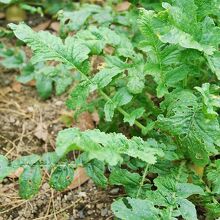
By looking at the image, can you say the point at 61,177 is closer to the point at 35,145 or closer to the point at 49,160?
the point at 49,160

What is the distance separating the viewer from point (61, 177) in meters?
1.83

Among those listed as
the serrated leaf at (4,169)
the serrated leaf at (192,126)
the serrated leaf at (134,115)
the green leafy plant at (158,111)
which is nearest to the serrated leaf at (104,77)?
the green leafy plant at (158,111)

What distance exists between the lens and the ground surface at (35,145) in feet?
6.84

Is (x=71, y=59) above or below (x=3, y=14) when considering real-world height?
above

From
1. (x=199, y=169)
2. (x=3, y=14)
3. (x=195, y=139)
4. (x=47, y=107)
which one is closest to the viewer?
(x=195, y=139)

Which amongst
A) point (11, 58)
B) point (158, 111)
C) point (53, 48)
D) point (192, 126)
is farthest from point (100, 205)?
point (11, 58)

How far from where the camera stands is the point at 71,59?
1962 millimetres

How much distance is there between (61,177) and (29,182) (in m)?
0.12

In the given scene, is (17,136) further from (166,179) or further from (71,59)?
(166,179)

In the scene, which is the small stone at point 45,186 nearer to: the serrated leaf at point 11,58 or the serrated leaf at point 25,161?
the serrated leaf at point 25,161

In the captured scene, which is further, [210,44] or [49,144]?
[49,144]

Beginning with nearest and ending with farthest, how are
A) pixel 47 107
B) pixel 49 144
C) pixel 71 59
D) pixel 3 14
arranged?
Result: pixel 71 59, pixel 49 144, pixel 47 107, pixel 3 14

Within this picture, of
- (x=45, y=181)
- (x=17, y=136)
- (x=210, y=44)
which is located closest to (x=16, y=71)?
(x=17, y=136)

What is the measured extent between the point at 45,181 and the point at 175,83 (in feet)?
2.36
